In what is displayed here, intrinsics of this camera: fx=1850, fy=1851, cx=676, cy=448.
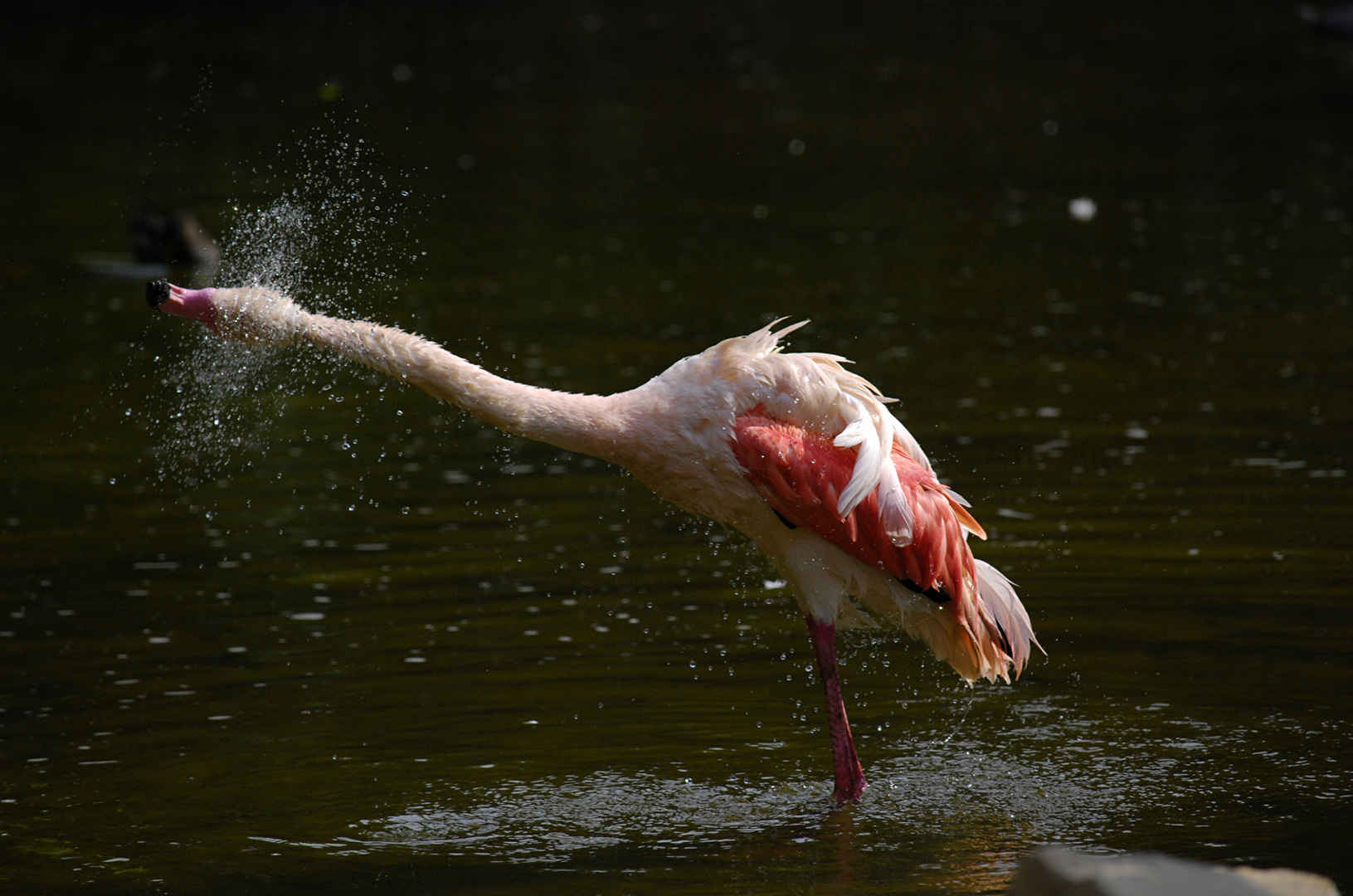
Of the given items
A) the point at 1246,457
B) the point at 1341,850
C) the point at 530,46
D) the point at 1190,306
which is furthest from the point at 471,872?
the point at 530,46

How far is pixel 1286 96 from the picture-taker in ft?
84.9

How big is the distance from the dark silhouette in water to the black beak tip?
10.5 m

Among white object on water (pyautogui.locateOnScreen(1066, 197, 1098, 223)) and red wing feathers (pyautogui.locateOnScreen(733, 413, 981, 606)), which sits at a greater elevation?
white object on water (pyautogui.locateOnScreen(1066, 197, 1098, 223))

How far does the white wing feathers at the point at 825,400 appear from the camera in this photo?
21.3 ft

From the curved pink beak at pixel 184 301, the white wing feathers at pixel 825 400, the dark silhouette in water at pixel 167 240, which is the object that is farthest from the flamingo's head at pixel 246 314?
the dark silhouette in water at pixel 167 240

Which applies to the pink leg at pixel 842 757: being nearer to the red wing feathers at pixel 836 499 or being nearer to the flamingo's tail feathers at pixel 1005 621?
the red wing feathers at pixel 836 499

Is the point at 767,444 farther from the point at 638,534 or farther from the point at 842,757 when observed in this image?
the point at 638,534

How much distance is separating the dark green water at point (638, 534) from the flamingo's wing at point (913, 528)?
466 millimetres

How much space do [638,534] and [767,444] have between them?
325 centimetres

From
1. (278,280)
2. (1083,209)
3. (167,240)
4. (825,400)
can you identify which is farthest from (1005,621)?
(1083,209)

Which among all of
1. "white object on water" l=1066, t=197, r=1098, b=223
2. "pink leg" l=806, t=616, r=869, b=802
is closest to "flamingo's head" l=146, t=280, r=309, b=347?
"pink leg" l=806, t=616, r=869, b=802

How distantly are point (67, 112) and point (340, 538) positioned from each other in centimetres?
1895

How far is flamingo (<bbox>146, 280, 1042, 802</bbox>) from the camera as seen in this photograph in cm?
643

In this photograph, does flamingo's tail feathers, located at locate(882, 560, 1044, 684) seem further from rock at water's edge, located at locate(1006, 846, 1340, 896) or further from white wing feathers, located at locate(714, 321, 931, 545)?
rock at water's edge, located at locate(1006, 846, 1340, 896)
